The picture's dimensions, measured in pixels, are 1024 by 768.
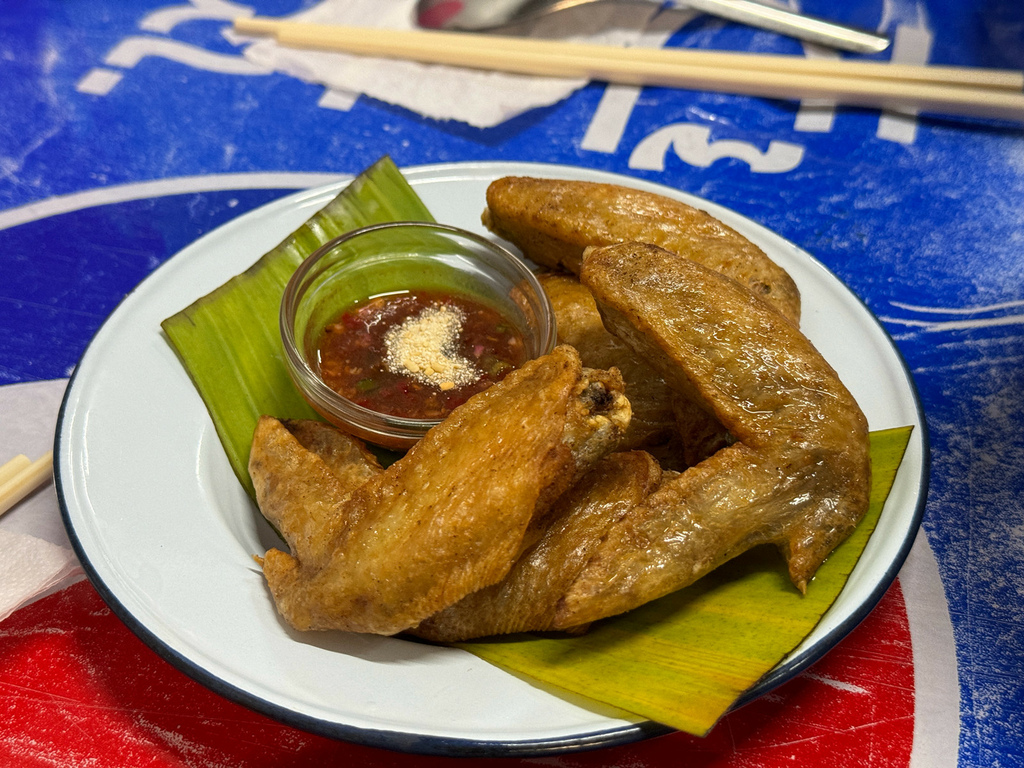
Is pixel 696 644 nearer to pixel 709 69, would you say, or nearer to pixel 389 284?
pixel 389 284

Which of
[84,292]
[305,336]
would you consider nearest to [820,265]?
[305,336]

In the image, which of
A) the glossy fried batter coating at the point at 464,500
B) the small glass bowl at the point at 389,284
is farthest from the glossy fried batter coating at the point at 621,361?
the glossy fried batter coating at the point at 464,500

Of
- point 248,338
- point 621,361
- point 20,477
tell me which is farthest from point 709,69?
point 20,477

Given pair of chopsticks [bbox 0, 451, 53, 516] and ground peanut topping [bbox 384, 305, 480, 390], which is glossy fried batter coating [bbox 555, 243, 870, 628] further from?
pair of chopsticks [bbox 0, 451, 53, 516]

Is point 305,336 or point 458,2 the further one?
point 458,2

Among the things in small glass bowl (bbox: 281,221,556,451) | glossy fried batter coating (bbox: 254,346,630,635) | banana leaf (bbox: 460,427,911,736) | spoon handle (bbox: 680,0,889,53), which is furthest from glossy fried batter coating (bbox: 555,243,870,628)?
spoon handle (bbox: 680,0,889,53)

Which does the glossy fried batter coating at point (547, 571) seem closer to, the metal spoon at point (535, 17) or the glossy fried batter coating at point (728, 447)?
the glossy fried batter coating at point (728, 447)

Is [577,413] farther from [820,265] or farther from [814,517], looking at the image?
[820,265]
